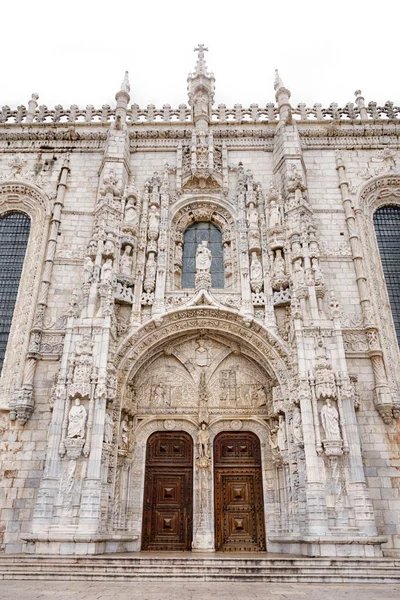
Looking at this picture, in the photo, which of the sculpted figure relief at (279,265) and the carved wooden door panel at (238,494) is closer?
the carved wooden door panel at (238,494)

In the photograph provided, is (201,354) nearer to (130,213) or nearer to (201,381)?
(201,381)

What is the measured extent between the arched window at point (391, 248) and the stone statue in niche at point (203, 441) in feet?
21.7

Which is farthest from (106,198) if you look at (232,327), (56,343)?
(232,327)

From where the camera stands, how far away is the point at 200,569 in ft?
28.6

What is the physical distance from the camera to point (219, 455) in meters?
13.3

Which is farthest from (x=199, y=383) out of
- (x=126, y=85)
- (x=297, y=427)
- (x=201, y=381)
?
(x=126, y=85)

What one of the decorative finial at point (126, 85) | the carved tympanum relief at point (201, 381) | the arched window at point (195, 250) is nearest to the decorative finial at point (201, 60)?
the decorative finial at point (126, 85)

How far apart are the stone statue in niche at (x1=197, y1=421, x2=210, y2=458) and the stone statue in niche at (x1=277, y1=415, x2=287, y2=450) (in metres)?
2.04

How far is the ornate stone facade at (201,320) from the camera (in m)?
11.1

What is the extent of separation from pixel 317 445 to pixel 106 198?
9.73 m

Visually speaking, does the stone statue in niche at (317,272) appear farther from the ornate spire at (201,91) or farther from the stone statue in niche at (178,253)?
the ornate spire at (201,91)

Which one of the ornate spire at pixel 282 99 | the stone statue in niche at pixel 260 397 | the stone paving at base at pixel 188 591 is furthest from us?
the ornate spire at pixel 282 99

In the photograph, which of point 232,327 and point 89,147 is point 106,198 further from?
point 232,327

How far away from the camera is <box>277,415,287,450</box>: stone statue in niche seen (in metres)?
12.3
